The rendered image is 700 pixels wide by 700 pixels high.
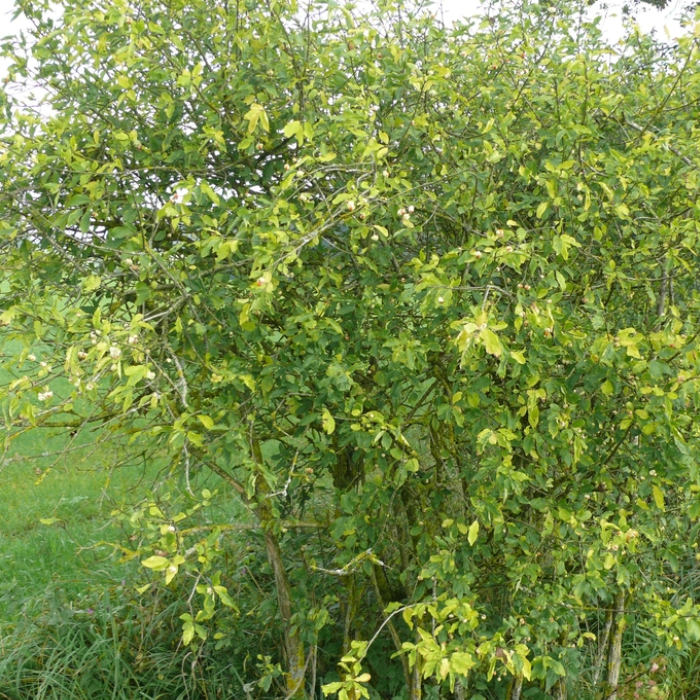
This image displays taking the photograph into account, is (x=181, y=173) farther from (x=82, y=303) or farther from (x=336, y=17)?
(x=336, y=17)

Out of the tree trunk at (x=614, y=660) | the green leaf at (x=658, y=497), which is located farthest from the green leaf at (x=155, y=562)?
the tree trunk at (x=614, y=660)

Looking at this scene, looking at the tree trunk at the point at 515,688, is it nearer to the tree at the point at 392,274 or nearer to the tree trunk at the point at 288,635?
the tree at the point at 392,274

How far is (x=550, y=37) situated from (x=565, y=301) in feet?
3.92

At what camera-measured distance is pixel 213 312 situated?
2873mm

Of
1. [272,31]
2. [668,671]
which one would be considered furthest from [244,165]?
[668,671]

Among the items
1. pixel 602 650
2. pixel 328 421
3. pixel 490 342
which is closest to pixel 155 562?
pixel 328 421

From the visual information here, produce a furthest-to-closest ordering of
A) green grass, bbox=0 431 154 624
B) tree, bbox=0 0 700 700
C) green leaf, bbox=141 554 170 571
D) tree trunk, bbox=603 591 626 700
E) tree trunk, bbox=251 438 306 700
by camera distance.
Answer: green grass, bbox=0 431 154 624, tree trunk, bbox=603 591 626 700, tree trunk, bbox=251 438 306 700, tree, bbox=0 0 700 700, green leaf, bbox=141 554 170 571

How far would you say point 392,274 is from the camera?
2.97 metres

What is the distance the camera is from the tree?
259 centimetres


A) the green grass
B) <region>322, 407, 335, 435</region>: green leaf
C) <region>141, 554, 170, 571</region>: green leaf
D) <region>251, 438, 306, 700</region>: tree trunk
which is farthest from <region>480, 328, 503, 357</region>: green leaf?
the green grass

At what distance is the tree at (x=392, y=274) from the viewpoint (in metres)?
2.59

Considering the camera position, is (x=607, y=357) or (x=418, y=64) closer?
(x=607, y=357)

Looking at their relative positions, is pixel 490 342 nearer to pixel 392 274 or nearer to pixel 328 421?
pixel 328 421

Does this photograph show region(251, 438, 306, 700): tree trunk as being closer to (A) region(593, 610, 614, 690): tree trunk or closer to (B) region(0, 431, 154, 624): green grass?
(B) region(0, 431, 154, 624): green grass
